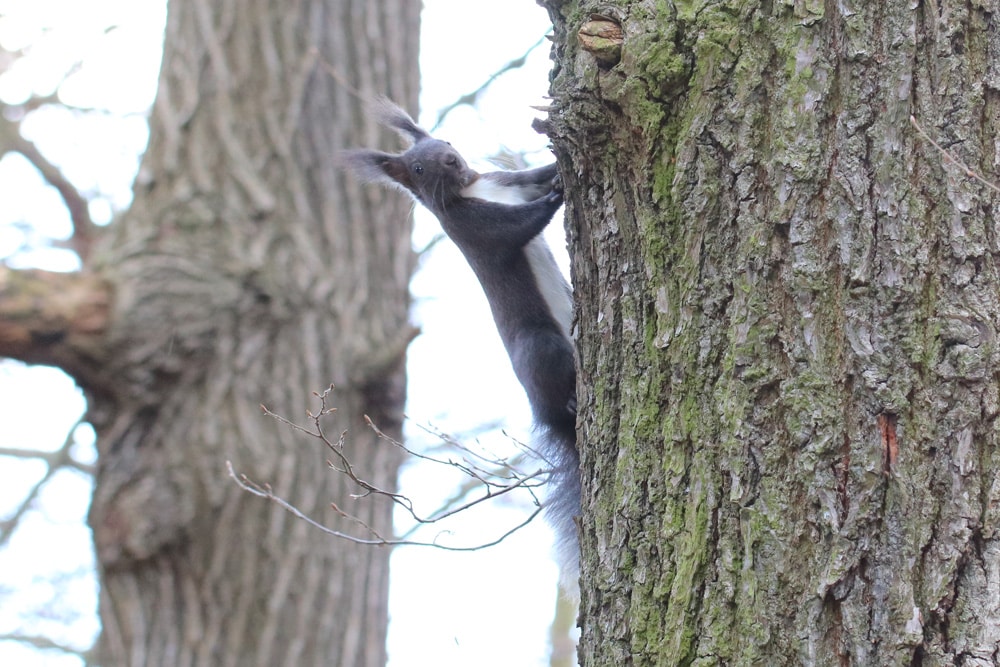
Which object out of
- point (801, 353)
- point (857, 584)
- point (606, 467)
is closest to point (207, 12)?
point (606, 467)

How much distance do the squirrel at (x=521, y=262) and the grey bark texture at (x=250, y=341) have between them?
1.21 feet

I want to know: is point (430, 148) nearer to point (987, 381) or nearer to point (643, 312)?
point (643, 312)

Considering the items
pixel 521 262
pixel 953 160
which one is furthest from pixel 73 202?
pixel 953 160

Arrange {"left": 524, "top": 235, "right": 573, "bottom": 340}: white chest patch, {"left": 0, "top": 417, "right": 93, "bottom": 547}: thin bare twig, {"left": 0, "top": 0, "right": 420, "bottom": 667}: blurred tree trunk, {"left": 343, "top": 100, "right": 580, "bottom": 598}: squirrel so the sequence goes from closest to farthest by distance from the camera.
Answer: {"left": 343, "top": 100, "right": 580, "bottom": 598}: squirrel
{"left": 524, "top": 235, "right": 573, "bottom": 340}: white chest patch
{"left": 0, "top": 0, "right": 420, "bottom": 667}: blurred tree trunk
{"left": 0, "top": 417, "right": 93, "bottom": 547}: thin bare twig

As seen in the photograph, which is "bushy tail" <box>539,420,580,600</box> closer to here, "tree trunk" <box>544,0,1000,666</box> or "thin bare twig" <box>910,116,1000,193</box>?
"tree trunk" <box>544,0,1000,666</box>

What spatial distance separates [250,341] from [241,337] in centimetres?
3

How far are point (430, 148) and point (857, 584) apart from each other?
7.61ft

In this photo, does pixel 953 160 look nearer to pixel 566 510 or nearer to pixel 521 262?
pixel 566 510

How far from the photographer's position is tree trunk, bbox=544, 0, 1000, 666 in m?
1.29

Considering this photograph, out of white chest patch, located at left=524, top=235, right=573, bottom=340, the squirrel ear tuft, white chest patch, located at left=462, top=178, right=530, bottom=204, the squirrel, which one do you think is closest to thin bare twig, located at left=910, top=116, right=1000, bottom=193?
the squirrel

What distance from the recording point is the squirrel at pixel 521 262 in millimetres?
2646

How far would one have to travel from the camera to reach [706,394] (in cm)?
148

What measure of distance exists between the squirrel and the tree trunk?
0.99m

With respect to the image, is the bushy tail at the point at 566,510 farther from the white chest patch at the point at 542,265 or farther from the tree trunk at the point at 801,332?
the tree trunk at the point at 801,332
